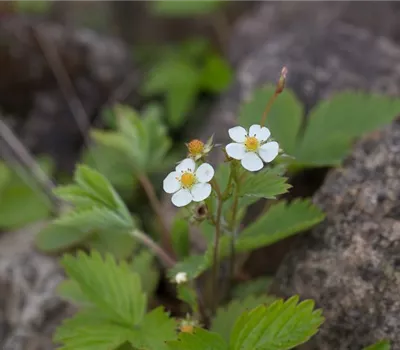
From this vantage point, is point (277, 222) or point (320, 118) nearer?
point (277, 222)

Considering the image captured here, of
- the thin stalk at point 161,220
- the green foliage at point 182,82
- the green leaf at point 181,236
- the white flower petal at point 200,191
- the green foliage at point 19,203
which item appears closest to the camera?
the white flower petal at point 200,191

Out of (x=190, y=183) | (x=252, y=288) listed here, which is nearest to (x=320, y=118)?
(x=252, y=288)

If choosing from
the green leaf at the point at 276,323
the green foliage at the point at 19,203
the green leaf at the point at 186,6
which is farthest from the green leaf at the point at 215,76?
the green leaf at the point at 276,323

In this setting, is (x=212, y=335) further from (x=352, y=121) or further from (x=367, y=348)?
(x=352, y=121)

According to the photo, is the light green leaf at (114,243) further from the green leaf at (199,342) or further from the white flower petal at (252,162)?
the white flower petal at (252,162)

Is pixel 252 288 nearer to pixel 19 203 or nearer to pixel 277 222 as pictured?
pixel 277 222

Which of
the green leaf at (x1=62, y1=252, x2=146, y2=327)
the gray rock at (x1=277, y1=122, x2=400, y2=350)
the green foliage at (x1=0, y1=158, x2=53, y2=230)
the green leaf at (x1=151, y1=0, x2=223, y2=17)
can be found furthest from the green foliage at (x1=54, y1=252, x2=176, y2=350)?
the green leaf at (x1=151, y1=0, x2=223, y2=17)

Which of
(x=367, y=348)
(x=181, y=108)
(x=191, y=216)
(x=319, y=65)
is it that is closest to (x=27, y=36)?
(x=181, y=108)
